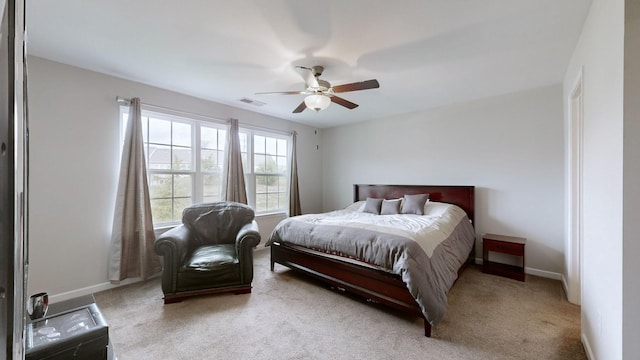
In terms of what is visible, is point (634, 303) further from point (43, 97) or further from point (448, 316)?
point (43, 97)

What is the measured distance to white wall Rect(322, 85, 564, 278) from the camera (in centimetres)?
326

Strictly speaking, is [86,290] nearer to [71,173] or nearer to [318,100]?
[71,173]

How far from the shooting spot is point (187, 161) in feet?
12.1

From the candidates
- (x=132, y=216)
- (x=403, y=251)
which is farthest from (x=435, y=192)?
(x=132, y=216)

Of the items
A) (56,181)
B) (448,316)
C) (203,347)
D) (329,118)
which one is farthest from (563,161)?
(56,181)

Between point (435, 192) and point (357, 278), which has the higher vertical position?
point (435, 192)

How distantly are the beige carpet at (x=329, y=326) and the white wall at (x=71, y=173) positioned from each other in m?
0.46

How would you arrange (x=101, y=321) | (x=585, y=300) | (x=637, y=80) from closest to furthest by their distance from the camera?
(x=637, y=80)
(x=101, y=321)
(x=585, y=300)

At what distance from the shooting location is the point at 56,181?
2.64 m

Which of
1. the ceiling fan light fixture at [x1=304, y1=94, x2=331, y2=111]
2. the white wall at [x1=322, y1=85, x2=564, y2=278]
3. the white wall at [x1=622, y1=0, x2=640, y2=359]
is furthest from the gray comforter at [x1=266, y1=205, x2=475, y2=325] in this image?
the ceiling fan light fixture at [x1=304, y1=94, x2=331, y2=111]

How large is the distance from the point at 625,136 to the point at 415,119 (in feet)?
11.0

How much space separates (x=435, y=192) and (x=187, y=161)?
12.6 feet

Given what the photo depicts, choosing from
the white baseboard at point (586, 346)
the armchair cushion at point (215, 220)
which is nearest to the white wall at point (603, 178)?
the white baseboard at point (586, 346)

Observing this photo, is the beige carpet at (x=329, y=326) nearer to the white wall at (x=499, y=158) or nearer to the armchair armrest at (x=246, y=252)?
the armchair armrest at (x=246, y=252)
